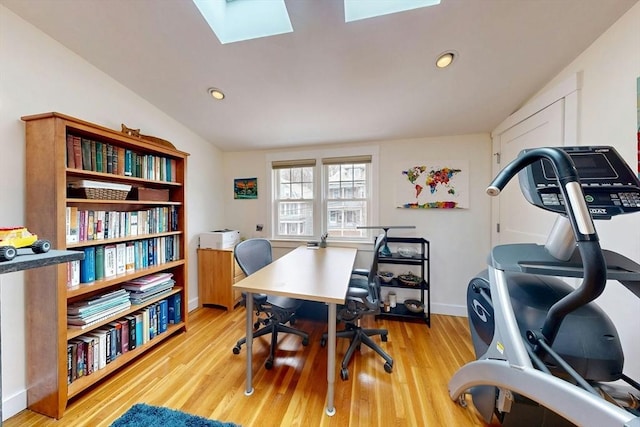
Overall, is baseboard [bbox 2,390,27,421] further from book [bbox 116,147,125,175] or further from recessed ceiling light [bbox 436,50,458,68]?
→ recessed ceiling light [bbox 436,50,458,68]

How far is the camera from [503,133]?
2.34 meters

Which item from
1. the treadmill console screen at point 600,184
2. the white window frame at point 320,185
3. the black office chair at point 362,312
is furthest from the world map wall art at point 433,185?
the treadmill console screen at point 600,184

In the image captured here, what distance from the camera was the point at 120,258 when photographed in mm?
1869

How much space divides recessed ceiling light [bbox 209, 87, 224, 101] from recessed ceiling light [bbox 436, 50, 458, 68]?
1791 millimetres

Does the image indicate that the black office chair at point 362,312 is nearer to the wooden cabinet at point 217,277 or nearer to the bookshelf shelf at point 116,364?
the wooden cabinet at point 217,277

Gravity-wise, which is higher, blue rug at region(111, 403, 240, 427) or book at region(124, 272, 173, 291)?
book at region(124, 272, 173, 291)

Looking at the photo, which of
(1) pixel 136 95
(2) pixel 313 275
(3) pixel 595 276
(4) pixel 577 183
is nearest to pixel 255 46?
(1) pixel 136 95

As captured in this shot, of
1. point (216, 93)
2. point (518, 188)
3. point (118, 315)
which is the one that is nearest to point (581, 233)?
point (518, 188)

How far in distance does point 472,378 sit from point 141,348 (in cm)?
235

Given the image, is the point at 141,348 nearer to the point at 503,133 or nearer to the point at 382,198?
the point at 382,198

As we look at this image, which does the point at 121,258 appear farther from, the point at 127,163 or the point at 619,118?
the point at 619,118

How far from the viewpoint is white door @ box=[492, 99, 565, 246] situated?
1702mm

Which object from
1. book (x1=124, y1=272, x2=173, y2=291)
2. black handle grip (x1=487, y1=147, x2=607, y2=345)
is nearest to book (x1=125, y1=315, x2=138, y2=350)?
book (x1=124, y1=272, x2=173, y2=291)

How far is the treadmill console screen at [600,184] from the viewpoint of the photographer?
0.76 m
